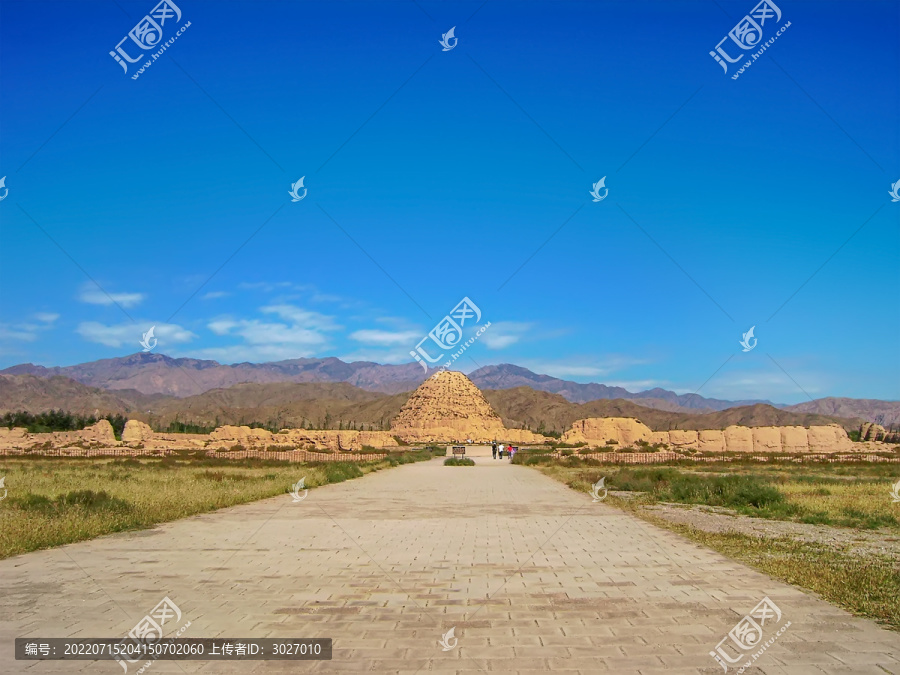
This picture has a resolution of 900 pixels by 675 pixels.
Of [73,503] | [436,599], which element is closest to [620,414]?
[73,503]

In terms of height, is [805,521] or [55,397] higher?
[55,397]

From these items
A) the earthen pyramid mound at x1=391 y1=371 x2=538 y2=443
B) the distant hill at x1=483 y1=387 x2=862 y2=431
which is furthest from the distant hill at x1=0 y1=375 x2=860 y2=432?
the earthen pyramid mound at x1=391 y1=371 x2=538 y2=443

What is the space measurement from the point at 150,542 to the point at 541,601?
652cm

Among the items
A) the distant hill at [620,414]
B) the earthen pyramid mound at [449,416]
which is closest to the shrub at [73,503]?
the earthen pyramid mound at [449,416]

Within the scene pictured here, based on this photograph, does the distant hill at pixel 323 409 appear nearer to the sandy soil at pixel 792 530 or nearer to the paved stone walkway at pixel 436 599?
the sandy soil at pixel 792 530

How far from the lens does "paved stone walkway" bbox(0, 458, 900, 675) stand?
190 inches

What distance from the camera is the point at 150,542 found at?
1033 cm

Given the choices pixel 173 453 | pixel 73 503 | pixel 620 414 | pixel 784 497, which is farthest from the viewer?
pixel 620 414

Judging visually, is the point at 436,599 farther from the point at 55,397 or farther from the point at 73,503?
Answer: the point at 55,397

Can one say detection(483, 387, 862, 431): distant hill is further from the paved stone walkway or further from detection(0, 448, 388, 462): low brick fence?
the paved stone walkway

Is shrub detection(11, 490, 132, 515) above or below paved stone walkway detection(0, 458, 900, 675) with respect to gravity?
above

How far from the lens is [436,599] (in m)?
6.71

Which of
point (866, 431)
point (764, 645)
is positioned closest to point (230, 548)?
point (764, 645)

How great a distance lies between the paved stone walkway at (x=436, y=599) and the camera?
483cm
